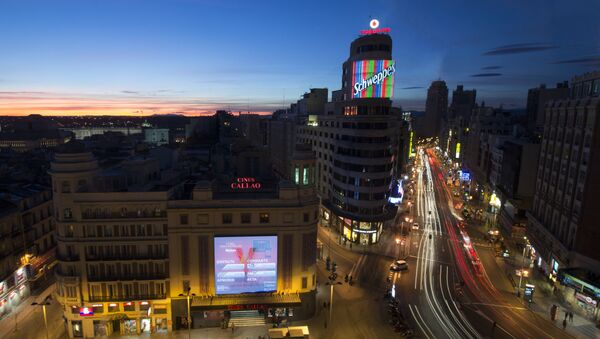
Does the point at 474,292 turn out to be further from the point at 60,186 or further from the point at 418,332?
the point at 60,186

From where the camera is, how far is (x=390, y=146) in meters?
81.4

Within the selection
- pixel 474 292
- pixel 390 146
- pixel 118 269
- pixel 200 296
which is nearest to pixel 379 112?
pixel 390 146

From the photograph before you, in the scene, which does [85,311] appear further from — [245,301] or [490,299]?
[490,299]

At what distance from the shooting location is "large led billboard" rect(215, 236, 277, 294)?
1956 inches

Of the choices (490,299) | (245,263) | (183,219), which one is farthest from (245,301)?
(490,299)

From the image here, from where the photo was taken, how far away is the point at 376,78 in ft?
269

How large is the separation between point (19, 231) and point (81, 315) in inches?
773

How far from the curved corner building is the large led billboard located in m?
34.3

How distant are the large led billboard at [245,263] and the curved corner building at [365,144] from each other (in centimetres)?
3428

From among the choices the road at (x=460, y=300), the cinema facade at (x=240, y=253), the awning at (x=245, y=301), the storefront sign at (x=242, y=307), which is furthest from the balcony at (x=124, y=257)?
the road at (x=460, y=300)

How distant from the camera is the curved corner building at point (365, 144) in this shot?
3078 inches

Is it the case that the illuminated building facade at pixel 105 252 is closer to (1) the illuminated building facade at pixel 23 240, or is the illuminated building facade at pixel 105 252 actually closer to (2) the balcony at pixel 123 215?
(2) the balcony at pixel 123 215

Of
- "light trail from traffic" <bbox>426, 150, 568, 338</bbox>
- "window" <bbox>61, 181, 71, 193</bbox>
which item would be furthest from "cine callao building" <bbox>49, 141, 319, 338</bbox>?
"light trail from traffic" <bbox>426, 150, 568, 338</bbox>

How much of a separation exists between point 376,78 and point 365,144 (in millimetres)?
16089
